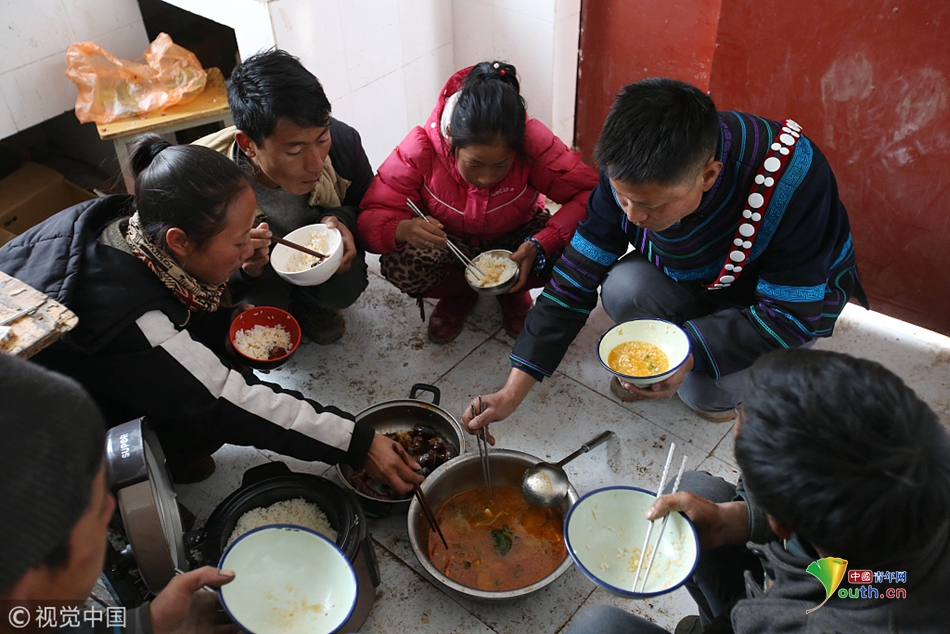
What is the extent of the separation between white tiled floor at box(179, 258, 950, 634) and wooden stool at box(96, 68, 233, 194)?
107 centimetres

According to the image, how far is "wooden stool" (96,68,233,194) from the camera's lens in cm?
303

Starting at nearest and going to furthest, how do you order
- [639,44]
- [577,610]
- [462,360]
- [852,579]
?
[852,579]
[577,610]
[462,360]
[639,44]

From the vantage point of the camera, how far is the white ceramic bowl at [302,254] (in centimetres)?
241

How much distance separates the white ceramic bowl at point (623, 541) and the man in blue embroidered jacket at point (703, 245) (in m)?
0.42

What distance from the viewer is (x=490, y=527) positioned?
215cm

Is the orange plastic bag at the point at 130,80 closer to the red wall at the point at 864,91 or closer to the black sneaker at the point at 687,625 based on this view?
the red wall at the point at 864,91

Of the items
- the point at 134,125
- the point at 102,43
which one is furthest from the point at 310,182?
the point at 102,43

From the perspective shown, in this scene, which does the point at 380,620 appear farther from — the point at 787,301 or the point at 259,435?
the point at 787,301

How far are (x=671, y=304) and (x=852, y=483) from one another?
1.33 m

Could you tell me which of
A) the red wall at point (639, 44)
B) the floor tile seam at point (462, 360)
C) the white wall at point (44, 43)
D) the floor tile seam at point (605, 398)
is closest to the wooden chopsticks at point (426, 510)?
the floor tile seam at point (462, 360)

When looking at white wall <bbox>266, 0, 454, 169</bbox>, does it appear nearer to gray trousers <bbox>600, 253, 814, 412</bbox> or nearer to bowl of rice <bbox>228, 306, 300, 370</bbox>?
bowl of rice <bbox>228, 306, 300, 370</bbox>

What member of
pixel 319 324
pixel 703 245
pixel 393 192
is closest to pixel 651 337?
pixel 703 245

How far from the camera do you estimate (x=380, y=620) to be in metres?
2.04

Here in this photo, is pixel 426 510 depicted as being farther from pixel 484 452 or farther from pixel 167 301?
pixel 167 301
